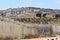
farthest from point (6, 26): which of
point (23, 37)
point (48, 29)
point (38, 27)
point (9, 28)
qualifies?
point (48, 29)

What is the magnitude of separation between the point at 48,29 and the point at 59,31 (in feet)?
7.83

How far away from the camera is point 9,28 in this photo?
85.6 feet

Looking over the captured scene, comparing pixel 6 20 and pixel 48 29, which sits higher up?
pixel 6 20

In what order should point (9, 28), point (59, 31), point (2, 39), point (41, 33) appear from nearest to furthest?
point (2, 39), point (9, 28), point (41, 33), point (59, 31)

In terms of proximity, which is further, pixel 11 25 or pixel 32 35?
pixel 32 35

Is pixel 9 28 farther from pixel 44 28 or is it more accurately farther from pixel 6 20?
pixel 44 28

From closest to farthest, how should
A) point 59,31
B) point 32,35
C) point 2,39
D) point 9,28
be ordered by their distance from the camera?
point 2,39 < point 9,28 < point 32,35 < point 59,31

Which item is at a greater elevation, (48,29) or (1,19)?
(1,19)

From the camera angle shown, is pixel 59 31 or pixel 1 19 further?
pixel 59 31

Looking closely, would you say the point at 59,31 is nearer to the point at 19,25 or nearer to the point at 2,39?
the point at 19,25

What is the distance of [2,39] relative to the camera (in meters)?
24.5

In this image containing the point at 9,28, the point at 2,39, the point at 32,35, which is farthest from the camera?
the point at 32,35

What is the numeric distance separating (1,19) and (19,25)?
2.28m

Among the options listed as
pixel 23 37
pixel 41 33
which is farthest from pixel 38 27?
pixel 23 37
